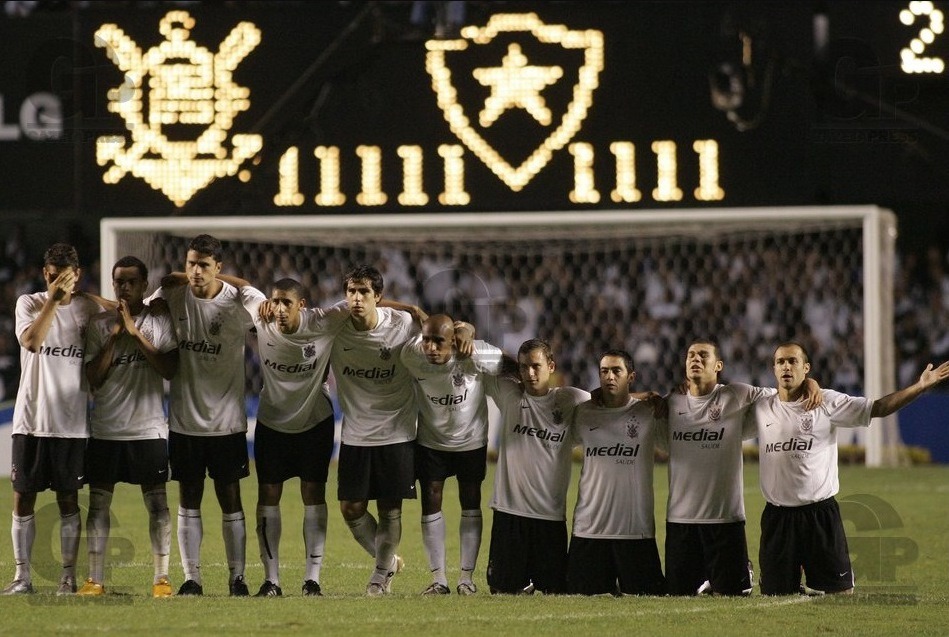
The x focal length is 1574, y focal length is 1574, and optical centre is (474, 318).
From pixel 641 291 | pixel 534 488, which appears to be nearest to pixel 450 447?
pixel 534 488

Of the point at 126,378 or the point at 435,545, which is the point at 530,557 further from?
the point at 126,378

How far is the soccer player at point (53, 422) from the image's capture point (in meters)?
7.57

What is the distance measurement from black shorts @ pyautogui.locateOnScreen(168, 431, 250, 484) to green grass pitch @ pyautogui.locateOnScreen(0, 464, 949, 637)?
59 centimetres

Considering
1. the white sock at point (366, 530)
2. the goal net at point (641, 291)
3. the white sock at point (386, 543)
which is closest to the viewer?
the white sock at point (386, 543)

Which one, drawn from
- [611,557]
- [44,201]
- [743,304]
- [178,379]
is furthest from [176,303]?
[743,304]

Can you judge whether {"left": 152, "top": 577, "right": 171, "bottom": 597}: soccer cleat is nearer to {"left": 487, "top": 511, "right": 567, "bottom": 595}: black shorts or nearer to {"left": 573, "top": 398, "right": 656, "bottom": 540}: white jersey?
{"left": 487, "top": 511, "right": 567, "bottom": 595}: black shorts

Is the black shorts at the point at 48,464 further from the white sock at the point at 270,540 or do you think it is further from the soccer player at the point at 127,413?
the white sock at the point at 270,540

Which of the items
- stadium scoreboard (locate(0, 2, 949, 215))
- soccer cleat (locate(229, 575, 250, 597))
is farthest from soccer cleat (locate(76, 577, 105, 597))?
stadium scoreboard (locate(0, 2, 949, 215))

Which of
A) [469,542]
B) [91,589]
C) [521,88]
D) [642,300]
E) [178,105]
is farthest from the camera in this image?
[642,300]

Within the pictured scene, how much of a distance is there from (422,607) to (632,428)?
1.45m

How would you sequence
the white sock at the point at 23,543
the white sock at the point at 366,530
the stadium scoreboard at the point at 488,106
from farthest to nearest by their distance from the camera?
the stadium scoreboard at the point at 488,106, the white sock at the point at 366,530, the white sock at the point at 23,543

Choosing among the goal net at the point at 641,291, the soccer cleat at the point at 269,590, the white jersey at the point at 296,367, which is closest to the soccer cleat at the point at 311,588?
the soccer cleat at the point at 269,590

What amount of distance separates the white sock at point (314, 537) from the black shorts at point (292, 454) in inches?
6.5

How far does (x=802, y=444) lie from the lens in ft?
25.3
